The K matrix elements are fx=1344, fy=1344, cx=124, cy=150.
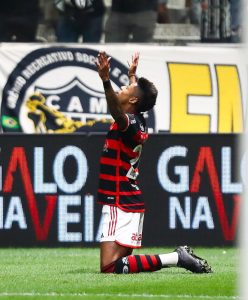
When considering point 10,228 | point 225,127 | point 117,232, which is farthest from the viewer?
point 225,127

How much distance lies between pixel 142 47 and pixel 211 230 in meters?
4.37

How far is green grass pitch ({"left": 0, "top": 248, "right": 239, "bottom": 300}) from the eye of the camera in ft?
32.2

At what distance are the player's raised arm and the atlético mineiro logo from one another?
6.87 meters

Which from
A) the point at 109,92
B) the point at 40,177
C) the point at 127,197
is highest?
the point at 109,92

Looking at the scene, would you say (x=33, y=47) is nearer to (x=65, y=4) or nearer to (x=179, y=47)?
(x=65, y=4)

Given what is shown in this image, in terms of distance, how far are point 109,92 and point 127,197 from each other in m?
1.10

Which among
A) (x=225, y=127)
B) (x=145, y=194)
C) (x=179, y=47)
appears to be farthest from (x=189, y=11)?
(x=145, y=194)

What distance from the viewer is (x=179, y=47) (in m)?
18.7

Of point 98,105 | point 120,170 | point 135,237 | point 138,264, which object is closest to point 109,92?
Result: point 120,170

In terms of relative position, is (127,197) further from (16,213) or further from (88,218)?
(16,213)

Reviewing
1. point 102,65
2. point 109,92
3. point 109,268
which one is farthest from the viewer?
point 109,268

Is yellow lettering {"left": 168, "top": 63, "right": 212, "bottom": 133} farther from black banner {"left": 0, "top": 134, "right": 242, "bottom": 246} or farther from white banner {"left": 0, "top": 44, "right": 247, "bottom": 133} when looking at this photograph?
black banner {"left": 0, "top": 134, "right": 242, "bottom": 246}

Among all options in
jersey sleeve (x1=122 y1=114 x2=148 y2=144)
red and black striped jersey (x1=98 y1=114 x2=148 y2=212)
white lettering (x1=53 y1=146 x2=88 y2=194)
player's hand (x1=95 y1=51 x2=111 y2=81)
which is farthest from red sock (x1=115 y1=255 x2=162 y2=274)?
white lettering (x1=53 y1=146 x2=88 y2=194)

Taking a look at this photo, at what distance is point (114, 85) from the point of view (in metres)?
18.7
